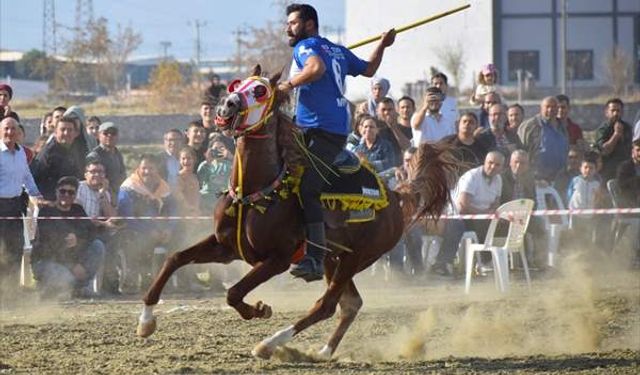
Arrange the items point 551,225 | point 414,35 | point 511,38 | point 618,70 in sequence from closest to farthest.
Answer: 1. point 551,225
2. point 618,70
3. point 511,38
4. point 414,35

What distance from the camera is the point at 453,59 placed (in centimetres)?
6153

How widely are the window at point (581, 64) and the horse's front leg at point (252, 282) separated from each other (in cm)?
5629

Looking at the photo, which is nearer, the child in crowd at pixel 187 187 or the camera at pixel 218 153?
the child in crowd at pixel 187 187

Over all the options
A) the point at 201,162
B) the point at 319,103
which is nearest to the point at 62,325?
the point at 319,103

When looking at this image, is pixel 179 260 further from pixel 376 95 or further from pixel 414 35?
pixel 414 35

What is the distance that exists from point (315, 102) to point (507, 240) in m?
6.37

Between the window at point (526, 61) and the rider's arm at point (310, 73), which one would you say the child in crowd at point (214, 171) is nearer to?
the rider's arm at point (310, 73)

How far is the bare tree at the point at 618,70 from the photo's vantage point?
56.4 m

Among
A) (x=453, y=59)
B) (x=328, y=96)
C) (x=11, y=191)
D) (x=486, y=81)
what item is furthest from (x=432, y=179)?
(x=453, y=59)

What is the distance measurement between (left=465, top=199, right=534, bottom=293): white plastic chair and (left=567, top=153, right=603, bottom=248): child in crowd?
5.69ft

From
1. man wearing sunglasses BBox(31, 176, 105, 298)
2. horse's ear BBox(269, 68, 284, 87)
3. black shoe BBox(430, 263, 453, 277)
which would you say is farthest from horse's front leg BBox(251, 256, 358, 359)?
black shoe BBox(430, 263, 453, 277)

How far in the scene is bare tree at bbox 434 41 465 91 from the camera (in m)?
60.6

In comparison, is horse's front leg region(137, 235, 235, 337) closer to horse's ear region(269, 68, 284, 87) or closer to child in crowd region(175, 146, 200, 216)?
horse's ear region(269, 68, 284, 87)

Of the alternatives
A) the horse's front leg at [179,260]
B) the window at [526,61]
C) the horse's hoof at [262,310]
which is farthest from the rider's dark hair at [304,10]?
the window at [526,61]
